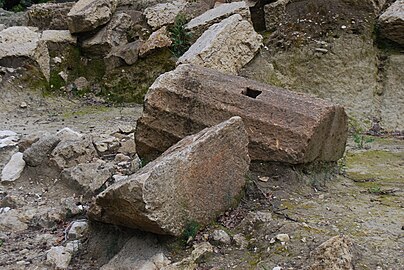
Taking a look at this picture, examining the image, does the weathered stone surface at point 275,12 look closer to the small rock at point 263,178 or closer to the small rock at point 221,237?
the small rock at point 263,178

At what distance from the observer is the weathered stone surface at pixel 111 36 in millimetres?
8448

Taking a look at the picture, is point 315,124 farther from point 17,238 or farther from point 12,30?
point 12,30

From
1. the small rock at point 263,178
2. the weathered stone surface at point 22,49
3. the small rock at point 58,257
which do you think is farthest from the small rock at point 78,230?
the weathered stone surface at point 22,49

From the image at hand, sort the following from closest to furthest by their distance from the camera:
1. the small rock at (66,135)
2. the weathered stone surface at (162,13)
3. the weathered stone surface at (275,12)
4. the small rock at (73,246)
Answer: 1. the small rock at (73,246)
2. the small rock at (66,135)
3. the weathered stone surface at (275,12)
4. the weathered stone surface at (162,13)

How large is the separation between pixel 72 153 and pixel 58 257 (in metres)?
1.56

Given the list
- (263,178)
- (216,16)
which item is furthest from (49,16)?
(263,178)

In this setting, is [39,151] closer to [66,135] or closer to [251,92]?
Result: [66,135]

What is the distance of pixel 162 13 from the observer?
8430 millimetres

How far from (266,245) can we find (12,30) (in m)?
6.20

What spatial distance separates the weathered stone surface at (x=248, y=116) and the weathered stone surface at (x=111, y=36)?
4083mm

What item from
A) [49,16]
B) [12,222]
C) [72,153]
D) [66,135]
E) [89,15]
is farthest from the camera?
[49,16]

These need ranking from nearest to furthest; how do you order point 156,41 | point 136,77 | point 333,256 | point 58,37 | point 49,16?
point 333,256 < point 156,41 < point 136,77 < point 58,37 < point 49,16

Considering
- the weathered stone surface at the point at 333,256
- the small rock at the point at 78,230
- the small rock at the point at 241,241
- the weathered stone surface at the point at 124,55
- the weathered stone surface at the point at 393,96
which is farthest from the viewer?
the weathered stone surface at the point at 124,55

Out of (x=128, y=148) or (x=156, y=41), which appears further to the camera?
(x=156, y=41)
